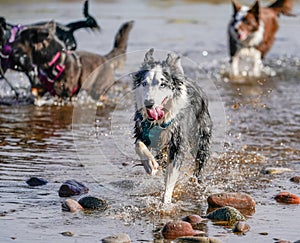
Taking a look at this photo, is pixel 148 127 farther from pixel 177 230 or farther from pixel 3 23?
pixel 3 23

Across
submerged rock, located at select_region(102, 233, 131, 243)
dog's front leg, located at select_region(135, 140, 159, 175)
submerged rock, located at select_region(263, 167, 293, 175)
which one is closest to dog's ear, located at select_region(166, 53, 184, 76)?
dog's front leg, located at select_region(135, 140, 159, 175)

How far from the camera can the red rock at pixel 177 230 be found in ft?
16.5

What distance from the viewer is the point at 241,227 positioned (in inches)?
204

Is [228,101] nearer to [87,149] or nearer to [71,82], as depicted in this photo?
[71,82]

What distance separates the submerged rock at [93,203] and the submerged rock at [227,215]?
750mm

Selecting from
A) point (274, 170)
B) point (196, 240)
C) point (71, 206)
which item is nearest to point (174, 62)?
point (71, 206)

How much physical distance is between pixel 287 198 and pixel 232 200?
421mm

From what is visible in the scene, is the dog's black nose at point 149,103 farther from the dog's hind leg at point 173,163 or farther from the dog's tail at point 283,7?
the dog's tail at point 283,7

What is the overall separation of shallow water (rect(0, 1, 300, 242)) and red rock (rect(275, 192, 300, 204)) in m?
0.07

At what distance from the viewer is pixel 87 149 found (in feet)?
25.0

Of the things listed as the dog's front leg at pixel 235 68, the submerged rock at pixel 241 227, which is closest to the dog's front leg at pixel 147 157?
the submerged rock at pixel 241 227

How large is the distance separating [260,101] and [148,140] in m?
4.90

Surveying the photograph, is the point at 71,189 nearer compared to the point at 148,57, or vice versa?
the point at 148,57

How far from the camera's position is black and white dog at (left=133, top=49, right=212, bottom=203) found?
551cm
